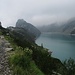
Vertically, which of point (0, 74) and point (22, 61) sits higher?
point (22, 61)

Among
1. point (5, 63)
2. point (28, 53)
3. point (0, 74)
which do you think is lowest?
point (0, 74)

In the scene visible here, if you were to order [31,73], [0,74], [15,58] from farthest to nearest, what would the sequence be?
[15,58]
[31,73]
[0,74]

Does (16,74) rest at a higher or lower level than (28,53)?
lower

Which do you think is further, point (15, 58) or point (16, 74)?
point (15, 58)

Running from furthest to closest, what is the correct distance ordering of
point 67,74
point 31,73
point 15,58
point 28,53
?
point 67,74 → point 28,53 → point 15,58 → point 31,73

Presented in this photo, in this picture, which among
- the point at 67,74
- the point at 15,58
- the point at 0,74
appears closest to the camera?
the point at 0,74

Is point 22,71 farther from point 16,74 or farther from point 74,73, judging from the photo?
point 74,73

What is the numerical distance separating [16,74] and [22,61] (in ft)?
5.81

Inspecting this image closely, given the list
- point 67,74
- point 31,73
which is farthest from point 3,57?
point 67,74

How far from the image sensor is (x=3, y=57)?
54.8 ft

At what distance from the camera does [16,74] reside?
1230cm

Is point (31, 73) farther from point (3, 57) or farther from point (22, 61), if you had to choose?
point (3, 57)

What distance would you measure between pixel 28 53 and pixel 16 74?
173 inches

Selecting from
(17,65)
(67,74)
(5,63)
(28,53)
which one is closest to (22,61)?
(17,65)
